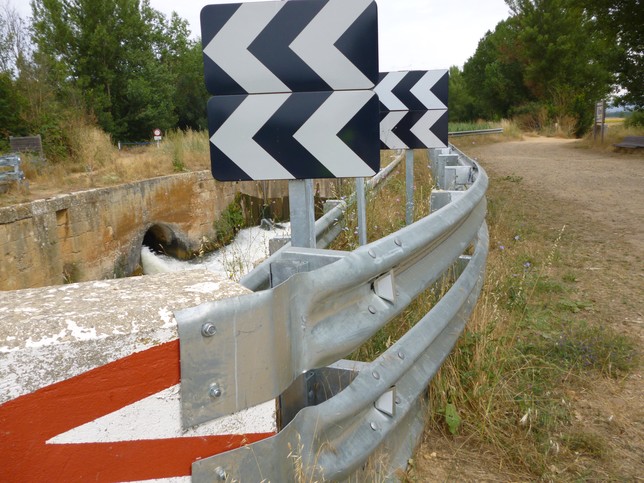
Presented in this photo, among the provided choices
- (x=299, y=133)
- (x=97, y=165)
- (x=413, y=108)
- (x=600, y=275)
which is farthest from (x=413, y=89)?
(x=97, y=165)

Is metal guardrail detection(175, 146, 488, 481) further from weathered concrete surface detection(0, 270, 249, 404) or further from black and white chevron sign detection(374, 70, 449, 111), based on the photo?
black and white chevron sign detection(374, 70, 449, 111)

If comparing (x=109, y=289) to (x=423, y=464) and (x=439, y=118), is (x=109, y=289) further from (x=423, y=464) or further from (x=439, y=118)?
(x=439, y=118)

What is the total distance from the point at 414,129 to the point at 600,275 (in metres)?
2.24

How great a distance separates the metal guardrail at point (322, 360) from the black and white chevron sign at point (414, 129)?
3.39 meters

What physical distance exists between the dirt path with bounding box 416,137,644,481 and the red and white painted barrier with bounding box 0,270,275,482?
49.9 inches

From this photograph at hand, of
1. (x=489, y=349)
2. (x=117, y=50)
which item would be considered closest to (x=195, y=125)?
(x=117, y=50)

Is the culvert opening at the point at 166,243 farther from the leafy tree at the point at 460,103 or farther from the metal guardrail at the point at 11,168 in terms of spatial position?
the leafy tree at the point at 460,103

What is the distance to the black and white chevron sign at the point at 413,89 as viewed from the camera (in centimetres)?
582

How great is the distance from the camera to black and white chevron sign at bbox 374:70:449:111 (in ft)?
19.1

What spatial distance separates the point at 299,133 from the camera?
2.49 metres

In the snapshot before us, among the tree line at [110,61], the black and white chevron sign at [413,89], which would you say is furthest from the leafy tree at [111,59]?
the black and white chevron sign at [413,89]

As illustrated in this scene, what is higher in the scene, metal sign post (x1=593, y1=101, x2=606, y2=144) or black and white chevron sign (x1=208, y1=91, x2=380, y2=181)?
metal sign post (x1=593, y1=101, x2=606, y2=144)

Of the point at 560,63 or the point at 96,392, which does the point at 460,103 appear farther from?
the point at 96,392

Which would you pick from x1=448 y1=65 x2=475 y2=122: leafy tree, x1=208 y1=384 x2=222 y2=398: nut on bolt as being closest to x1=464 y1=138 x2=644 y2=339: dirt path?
x1=208 y1=384 x2=222 y2=398: nut on bolt
